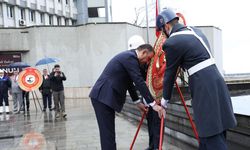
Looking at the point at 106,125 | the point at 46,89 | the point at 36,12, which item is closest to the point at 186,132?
the point at 106,125

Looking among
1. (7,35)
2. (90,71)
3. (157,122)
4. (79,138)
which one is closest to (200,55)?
(157,122)

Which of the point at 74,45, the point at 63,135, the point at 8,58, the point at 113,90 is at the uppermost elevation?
the point at 74,45

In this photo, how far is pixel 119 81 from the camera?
469 centimetres

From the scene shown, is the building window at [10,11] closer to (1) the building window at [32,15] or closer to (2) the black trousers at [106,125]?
(1) the building window at [32,15]

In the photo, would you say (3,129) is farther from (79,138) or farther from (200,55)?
(200,55)

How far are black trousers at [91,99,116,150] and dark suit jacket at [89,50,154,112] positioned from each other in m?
0.09

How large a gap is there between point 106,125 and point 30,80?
10848 mm

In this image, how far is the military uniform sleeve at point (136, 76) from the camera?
458 centimetres

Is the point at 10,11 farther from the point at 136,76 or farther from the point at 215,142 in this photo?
Result: the point at 215,142

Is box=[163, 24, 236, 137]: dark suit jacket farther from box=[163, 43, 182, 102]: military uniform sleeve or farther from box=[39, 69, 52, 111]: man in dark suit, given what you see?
box=[39, 69, 52, 111]: man in dark suit

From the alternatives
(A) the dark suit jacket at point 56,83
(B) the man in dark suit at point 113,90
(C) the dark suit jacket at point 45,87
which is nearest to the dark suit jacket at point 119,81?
(B) the man in dark suit at point 113,90

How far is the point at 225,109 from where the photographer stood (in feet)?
11.5

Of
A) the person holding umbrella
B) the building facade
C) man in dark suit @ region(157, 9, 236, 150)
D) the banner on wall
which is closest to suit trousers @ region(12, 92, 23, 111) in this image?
the person holding umbrella

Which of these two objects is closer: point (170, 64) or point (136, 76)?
point (170, 64)
